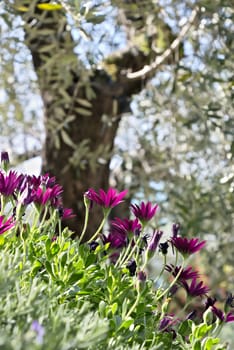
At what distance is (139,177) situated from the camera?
3711 millimetres

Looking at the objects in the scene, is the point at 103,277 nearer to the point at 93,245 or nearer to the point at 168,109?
the point at 93,245

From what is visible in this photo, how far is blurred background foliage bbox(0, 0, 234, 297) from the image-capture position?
266 centimetres

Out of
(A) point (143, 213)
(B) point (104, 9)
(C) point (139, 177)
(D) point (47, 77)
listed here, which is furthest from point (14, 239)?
(C) point (139, 177)

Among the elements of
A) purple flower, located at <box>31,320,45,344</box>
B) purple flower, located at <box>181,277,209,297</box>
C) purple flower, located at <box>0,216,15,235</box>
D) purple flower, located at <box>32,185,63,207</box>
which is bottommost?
purple flower, located at <box>181,277,209,297</box>

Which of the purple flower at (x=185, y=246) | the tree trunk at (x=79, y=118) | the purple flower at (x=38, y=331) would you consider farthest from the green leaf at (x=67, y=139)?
the purple flower at (x=38, y=331)

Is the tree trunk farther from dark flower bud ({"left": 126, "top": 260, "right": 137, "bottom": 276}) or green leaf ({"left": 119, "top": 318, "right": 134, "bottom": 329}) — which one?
green leaf ({"left": 119, "top": 318, "right": 134, "bottom": 329})

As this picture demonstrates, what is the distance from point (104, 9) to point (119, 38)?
2.19 ft

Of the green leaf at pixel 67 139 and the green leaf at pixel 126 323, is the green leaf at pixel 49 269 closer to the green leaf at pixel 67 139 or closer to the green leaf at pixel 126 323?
the green leaf at pixel 126 323

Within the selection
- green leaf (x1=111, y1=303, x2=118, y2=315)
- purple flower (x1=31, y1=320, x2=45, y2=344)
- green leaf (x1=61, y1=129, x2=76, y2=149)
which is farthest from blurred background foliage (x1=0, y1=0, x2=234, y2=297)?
purple flower (x1=31, y1=320, x2=45, y2=344)

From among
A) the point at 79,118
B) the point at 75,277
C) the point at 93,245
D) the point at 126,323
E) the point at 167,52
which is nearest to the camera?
the point at 126,323

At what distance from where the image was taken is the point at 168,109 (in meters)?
3.29

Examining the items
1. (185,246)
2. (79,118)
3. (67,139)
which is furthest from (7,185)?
(79,118)

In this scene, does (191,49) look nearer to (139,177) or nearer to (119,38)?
(119,38)

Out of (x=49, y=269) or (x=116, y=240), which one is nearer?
(x=49, y=269)
